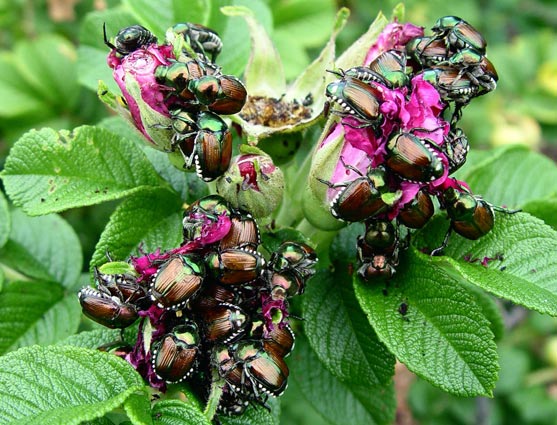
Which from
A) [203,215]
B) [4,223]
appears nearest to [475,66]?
[203,215]

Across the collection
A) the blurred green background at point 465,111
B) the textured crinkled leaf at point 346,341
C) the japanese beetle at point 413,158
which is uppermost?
the japanese beetle at point 413,158

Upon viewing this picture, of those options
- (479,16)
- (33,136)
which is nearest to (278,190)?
(33,136)

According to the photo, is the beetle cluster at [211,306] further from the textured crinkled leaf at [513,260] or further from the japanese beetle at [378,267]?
the textured crinkled leaf at [513,260]

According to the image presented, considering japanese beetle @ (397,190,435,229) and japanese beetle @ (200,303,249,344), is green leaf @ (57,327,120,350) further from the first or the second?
japanese beetle @ (397,190,435,229)

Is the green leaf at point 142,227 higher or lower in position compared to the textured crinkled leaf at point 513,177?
higher

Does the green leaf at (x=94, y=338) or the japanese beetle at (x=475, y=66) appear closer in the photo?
the japanese beetle at (x=475, y=66)

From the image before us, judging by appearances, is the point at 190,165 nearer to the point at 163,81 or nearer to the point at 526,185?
the point at 163,81

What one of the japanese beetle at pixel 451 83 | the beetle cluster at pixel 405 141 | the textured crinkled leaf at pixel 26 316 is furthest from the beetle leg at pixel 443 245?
the textured crinkled leaf at pixel 26 316
